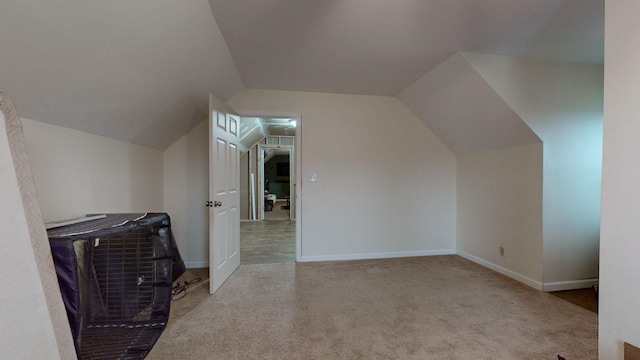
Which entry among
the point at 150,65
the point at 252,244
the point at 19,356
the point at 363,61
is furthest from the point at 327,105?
the point at 19,356

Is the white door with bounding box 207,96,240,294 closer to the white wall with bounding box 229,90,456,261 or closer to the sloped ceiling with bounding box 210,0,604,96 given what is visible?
the white wall with bounding box 229,90,456,261

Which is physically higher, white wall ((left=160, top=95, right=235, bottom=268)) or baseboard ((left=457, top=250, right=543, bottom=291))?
white wall ((left=160, top=95, right=235, bottom=268))

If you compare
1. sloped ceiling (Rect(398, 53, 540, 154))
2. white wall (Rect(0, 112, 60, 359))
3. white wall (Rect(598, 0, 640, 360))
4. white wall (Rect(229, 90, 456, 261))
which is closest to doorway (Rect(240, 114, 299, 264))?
white wall (Rect(229, 90, 456, 261))

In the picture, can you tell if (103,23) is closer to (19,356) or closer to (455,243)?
(19,356)

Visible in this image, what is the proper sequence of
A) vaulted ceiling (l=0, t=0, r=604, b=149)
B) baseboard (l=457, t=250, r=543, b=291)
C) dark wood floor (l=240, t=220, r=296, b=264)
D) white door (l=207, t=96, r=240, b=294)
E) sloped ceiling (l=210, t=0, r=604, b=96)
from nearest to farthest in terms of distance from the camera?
vaulted ceiling (l=0, t=0, r=604, b=149)
sloped ceiling (l=210, t=0, r=604, b=96)
white door (l=207, t=96, r=240, b=294)
baseboard (l=457, t=250, r=543, b=291)
dark wood floor (l=240, t=220, r=296, b=264)

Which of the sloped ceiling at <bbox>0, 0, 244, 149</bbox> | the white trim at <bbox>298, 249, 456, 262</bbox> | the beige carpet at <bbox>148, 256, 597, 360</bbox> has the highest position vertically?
the sloped ceiling at <bbox>0, 0, 244, 149</bbox>

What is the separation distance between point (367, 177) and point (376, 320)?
1.87 meters

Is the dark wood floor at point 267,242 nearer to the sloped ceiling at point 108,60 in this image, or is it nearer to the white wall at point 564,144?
the sloped ceiling at point 108,60

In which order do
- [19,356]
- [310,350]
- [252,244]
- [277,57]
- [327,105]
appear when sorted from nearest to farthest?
[19,356] < [310,350] < [277,57] < [327,105] < [252,244]

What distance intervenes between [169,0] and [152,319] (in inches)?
86.8

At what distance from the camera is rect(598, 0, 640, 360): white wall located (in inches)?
41.2

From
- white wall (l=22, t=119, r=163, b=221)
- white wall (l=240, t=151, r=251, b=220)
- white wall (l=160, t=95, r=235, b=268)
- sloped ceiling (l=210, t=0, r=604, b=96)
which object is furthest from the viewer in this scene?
white wall (l=240, t=151, r=251, b=220)

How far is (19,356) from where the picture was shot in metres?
0.77

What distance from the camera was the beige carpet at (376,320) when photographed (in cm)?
154
